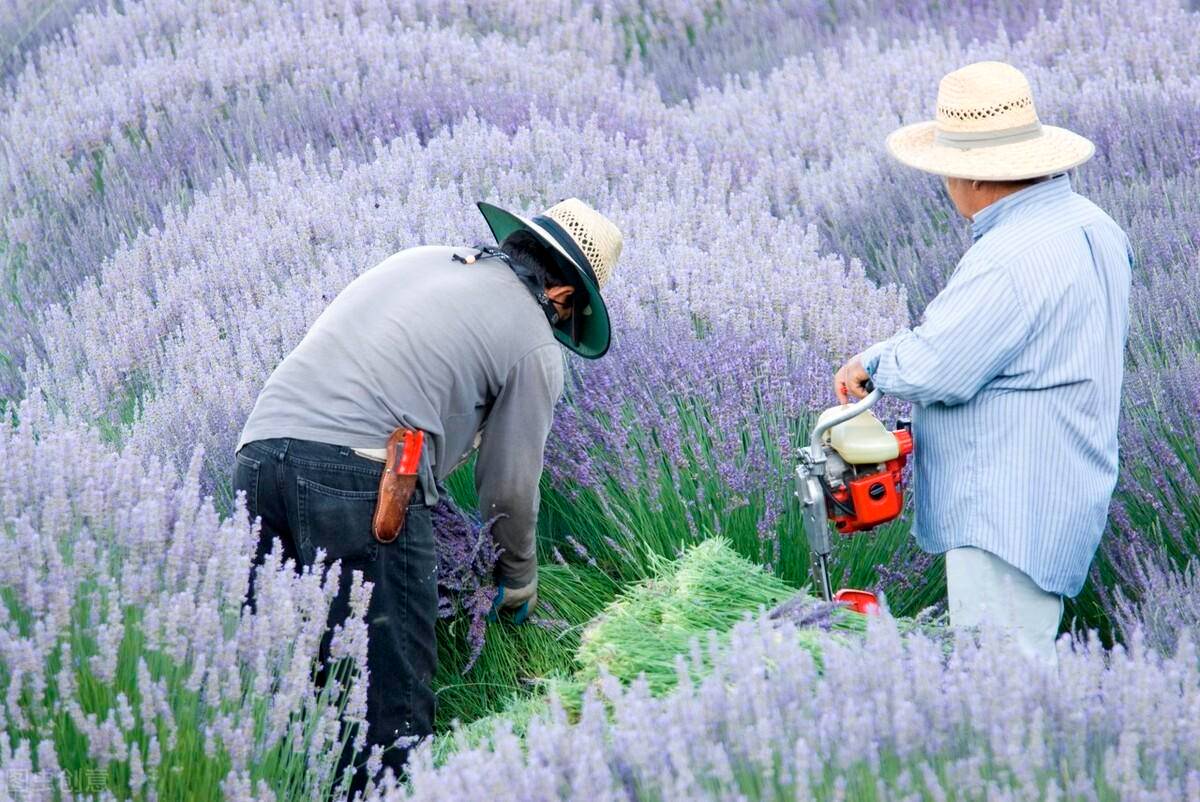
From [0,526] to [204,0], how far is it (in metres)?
6.69

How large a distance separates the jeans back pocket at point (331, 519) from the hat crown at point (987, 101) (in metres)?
1.56

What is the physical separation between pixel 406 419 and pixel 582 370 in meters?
0.99

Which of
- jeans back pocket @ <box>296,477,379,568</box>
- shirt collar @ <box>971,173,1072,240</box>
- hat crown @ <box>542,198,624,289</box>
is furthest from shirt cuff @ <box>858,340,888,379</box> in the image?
jeans back pocket @ <box>296,477,379,568</box>

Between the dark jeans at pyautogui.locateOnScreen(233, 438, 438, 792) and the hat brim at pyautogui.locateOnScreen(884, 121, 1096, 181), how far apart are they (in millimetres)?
1404

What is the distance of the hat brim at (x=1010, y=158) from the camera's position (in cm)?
288

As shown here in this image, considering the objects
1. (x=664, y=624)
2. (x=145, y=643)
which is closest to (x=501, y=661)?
(x=664, y=624)

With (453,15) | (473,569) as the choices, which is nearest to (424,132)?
(453,15)

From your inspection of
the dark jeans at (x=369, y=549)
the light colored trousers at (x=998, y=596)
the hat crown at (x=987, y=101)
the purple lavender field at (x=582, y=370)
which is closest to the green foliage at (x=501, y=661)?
the purple lavender field at (x=582, y=370)

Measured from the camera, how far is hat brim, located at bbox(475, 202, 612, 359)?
3314mm

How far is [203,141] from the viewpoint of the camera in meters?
6.63

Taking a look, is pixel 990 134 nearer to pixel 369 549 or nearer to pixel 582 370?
pixel 582 370

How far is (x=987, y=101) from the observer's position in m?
3.00

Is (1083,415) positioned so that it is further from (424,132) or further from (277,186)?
(424,132)

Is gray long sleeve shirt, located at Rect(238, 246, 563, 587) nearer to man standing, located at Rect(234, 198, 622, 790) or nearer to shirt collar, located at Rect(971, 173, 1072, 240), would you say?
man standing, located at Rect(234, 198, 622, 790)
